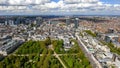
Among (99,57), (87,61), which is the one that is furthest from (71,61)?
(99,57)

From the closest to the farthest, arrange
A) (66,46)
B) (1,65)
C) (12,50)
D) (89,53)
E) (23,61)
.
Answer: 1. (1,65)
2. (23,61)
3. (89,53)
4. (12,50)
5. (66,46)

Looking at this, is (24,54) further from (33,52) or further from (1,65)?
(1,65)

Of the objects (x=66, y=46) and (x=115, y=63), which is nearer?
(x=115, y=63)

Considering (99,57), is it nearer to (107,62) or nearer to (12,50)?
(107,62)

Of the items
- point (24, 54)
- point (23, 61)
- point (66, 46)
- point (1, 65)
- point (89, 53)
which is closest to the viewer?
point (1, 65)

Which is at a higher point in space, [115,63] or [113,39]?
[115,63]

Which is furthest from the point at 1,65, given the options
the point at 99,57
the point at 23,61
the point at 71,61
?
the point at 99,57

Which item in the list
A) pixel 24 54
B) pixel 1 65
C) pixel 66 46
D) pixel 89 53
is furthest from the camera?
pixel 66 46

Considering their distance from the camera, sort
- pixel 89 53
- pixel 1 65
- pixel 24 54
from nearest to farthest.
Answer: pixel 1 65 < pixel 89 53 < pixel 24 54

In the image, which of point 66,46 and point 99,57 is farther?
point 66,46
